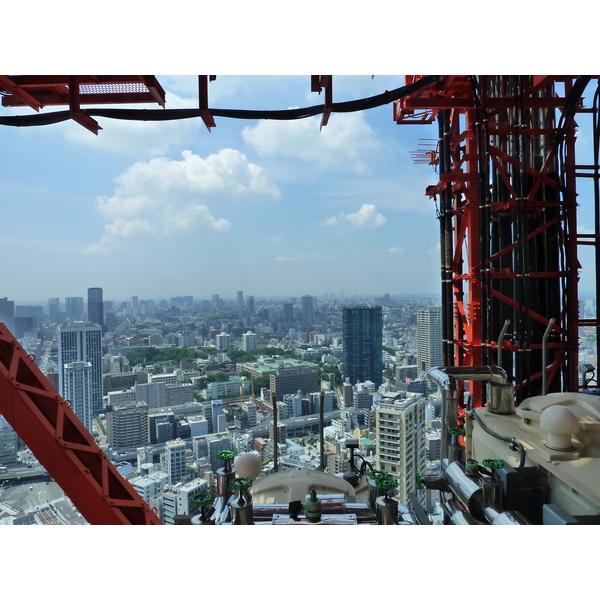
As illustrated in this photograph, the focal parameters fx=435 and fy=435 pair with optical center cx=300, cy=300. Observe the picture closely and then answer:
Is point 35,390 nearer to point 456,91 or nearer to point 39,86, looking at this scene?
point 39,86

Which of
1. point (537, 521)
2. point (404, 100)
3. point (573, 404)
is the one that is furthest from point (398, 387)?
point (404, 100)

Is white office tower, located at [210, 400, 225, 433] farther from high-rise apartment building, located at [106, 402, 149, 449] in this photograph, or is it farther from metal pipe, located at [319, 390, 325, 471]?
metal pipe, located at [319, 390, 325, 471]

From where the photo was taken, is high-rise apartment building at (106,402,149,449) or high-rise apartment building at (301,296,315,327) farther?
high-rise apartment building at (301,296,315,327)

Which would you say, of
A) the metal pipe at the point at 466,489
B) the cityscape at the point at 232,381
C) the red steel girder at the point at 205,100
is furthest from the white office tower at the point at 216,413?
the red steel girder at the point at 205,100

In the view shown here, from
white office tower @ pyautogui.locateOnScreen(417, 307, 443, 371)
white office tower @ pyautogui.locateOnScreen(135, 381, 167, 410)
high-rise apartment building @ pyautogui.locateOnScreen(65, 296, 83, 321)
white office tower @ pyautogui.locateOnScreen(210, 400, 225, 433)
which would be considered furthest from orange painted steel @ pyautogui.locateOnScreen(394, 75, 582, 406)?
high-rise apartment building @ pyautogui.locateOnScreen(65, 296, 83, 321)
